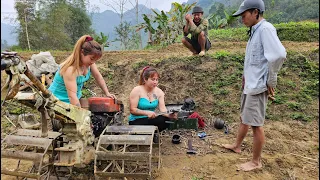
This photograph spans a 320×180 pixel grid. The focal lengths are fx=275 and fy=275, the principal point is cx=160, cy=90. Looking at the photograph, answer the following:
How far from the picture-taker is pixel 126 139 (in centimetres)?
278

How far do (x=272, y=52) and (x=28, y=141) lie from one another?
2590mm

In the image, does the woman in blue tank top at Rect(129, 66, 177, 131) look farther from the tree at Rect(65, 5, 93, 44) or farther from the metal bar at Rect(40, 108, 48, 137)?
the tree at Rect(65, 5, 93, 44)

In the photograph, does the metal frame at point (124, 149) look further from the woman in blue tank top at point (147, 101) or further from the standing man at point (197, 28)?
the standing man at point (197, 28)

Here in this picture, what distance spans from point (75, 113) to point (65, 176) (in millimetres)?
924

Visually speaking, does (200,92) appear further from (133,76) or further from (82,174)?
(82,174)

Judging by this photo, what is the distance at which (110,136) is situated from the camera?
2.81m

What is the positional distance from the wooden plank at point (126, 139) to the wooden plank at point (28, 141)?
20.7 inches

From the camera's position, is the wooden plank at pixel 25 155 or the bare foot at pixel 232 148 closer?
the wooden plank at pixel 25 155

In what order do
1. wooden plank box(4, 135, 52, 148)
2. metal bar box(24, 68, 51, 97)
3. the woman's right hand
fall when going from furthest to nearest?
the woman's right hand → wooden plank box(4, 135, 52, 148) → metal bar box(24, 68, 51, 97)

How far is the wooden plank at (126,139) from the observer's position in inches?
108

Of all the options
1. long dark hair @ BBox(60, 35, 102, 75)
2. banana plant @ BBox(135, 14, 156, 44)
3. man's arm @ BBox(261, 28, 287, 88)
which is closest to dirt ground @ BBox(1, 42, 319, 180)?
man's arm @ BBox(261, 28, 287, 88)

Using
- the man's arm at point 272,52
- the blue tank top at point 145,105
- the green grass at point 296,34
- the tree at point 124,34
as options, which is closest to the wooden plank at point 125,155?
the blue tank top at point 145,105

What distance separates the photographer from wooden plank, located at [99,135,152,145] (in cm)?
275

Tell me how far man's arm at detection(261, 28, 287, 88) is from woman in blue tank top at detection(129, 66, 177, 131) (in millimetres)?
1325
